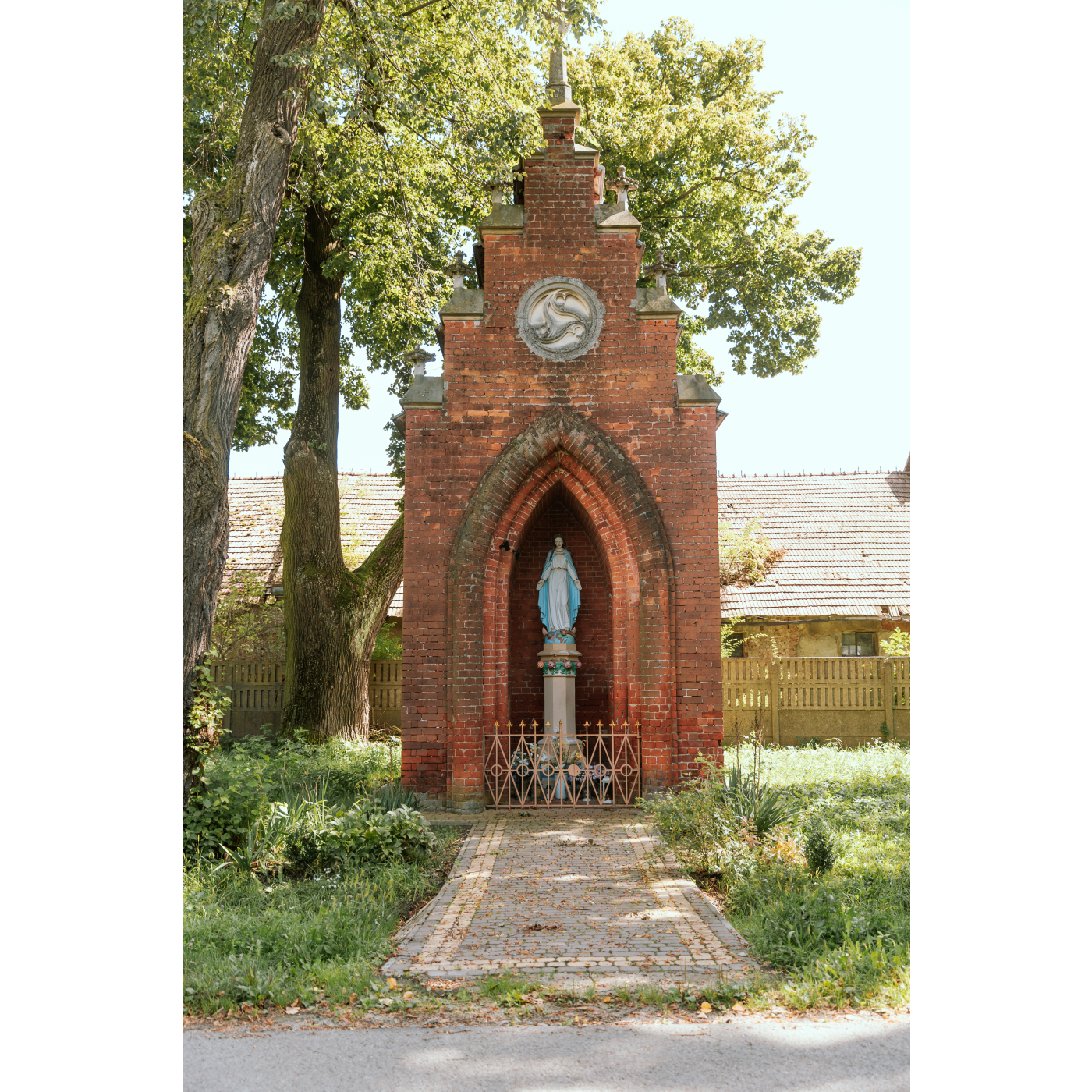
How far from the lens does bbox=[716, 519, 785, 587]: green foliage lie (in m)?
19.3

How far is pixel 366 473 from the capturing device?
2331 centimetres

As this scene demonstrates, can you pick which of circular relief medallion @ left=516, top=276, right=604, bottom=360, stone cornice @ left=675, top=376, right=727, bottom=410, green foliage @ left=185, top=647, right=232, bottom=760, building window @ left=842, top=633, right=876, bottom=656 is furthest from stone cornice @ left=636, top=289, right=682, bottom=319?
building window @ left=842, top=633, right=876, bottom=656

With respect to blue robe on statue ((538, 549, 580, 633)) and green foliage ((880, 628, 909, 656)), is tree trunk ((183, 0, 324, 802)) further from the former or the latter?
green foliage ((880, 628, 909, 656))

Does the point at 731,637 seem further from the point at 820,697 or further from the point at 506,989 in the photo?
the point at 506,989

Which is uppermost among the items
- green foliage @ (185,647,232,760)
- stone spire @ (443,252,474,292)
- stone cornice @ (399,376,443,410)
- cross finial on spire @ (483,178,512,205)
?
cross finial on spire @ (483,178,512,205)

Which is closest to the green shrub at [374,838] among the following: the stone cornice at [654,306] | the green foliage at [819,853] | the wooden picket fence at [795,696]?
the green foliage at [819,853]

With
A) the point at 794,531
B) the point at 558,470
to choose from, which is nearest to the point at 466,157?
the point at 558,470

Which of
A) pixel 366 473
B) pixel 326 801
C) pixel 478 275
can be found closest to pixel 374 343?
pixel 478 275

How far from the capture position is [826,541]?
20812 mm

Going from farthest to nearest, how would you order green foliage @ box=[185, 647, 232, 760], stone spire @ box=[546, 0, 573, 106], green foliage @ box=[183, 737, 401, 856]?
stone spire @ box=[546, 0, 573, 106] → green foliage @ box=[185, 647, 232, 760] → green foliage @ box=[183, 737, 401, 856]

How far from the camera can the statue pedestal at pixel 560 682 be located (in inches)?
445

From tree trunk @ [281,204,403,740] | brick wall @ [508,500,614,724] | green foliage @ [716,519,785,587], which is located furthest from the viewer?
green foliage @ [716,519,785,587]

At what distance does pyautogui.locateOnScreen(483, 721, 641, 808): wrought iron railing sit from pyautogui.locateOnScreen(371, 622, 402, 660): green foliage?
635 centimetres

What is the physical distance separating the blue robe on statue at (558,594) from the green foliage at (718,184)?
21.6ft
